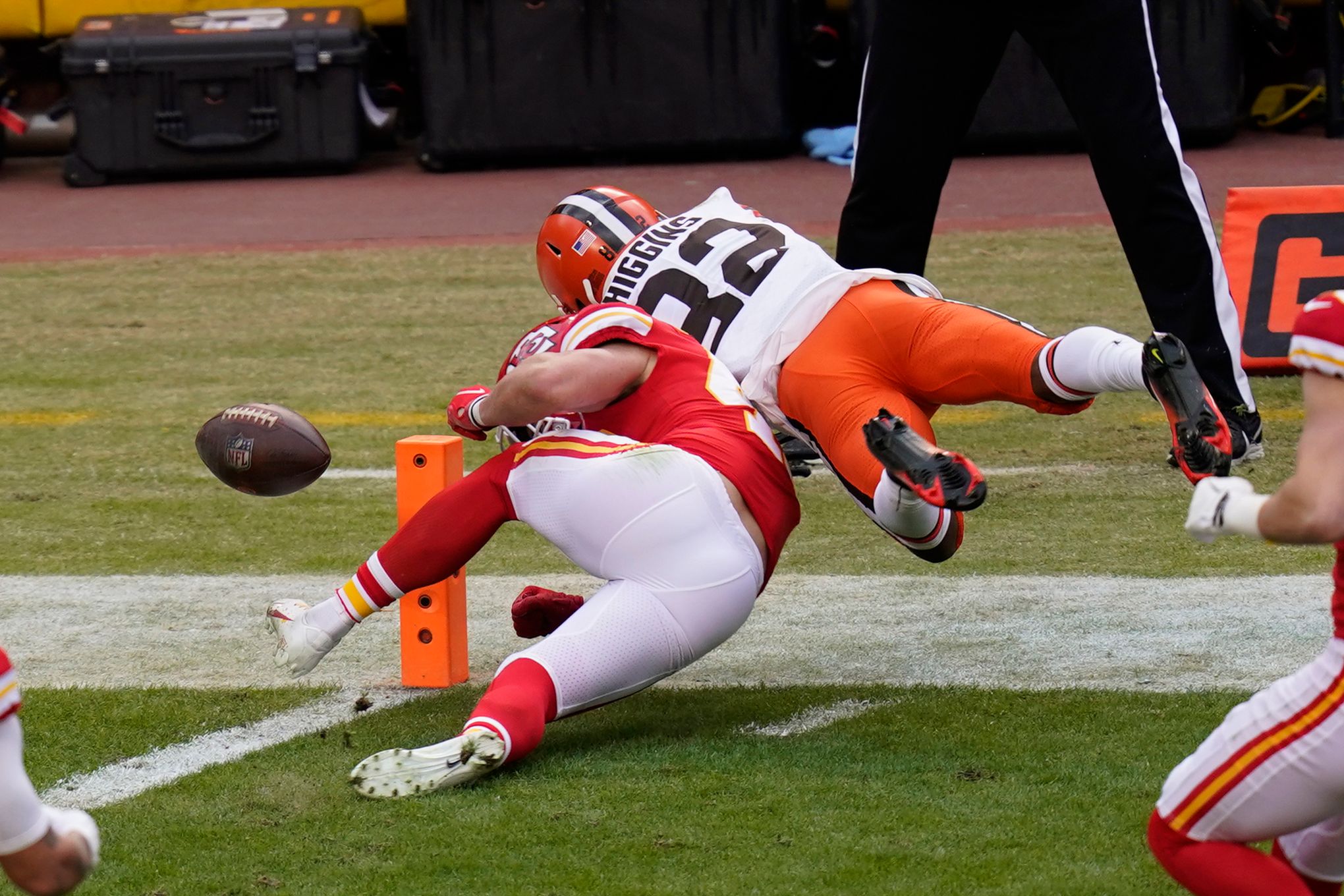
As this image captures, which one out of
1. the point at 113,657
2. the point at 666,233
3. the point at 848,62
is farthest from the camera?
the point at 848,62

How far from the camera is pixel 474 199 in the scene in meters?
11.5

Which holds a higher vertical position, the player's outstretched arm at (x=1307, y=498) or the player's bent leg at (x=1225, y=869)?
the player's outstretched arm at (x=1307, y=498)

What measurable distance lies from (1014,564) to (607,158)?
7.86 m

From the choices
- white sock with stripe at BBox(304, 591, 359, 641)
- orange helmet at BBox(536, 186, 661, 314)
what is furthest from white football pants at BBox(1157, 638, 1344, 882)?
orange helmet at BBox(536, 186, 661, 314)

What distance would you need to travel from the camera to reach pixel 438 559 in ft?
12.3

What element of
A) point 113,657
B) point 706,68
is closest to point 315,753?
point 113,657

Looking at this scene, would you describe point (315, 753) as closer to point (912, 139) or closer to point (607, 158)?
point (912, 139)

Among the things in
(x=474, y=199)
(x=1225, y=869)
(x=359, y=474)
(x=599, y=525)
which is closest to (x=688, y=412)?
(x=599, y=525)

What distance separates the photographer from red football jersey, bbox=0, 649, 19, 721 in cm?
229

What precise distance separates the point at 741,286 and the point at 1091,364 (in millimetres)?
962

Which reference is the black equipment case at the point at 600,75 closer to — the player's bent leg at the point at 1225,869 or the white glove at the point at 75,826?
the player's bent leg at the point at 1225,869

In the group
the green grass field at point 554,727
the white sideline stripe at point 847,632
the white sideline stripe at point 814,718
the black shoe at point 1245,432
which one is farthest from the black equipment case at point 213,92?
the white sideline stripe at point 814,718

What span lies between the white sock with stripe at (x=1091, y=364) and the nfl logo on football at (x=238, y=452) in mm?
1792

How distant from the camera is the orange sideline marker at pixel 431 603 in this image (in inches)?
156
